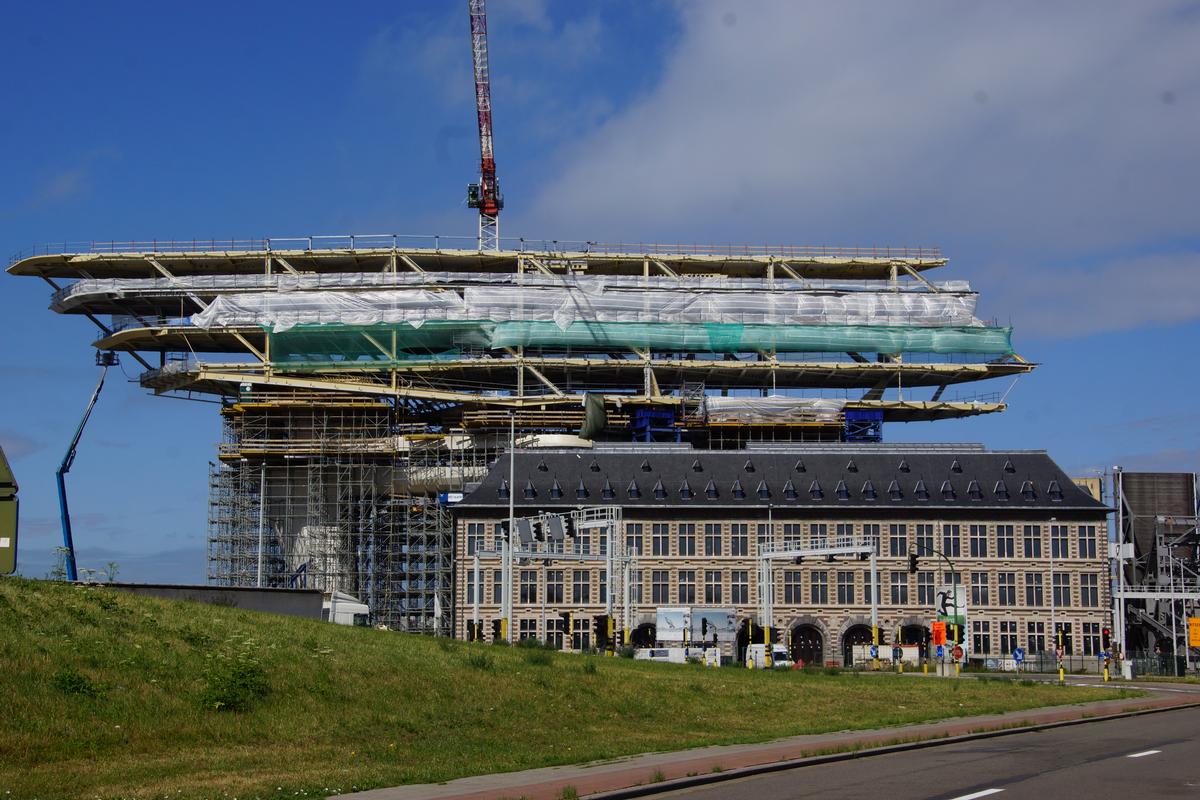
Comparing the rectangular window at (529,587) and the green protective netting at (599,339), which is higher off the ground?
the green protective netting at (599,339)

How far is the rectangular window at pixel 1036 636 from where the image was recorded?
310ft

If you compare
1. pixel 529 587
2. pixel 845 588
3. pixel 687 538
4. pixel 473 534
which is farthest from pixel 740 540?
pixel 473 534

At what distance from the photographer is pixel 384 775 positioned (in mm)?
24500

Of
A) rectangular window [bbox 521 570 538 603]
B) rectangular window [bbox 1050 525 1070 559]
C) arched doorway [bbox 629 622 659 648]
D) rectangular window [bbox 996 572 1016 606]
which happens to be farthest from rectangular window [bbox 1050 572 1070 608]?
rectangular window [bbox 521 570 538 603]

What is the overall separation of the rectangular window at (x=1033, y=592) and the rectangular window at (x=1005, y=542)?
1755mm

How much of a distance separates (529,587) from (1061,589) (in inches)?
1348

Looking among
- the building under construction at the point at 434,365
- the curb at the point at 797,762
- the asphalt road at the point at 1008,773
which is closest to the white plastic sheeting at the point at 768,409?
the building under construction at the point at 434,365

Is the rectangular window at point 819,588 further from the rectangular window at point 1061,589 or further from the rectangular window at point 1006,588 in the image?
the rectangular window at point 1061,589

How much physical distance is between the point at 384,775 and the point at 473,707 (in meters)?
8.37

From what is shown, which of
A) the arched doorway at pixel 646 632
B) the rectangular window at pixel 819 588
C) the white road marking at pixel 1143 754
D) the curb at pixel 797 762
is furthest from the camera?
the rectangular window at pixel 819 588

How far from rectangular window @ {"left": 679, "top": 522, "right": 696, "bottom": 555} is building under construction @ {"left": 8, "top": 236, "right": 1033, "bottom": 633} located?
42.7 feet

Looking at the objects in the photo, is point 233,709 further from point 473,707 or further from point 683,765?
point 683,765

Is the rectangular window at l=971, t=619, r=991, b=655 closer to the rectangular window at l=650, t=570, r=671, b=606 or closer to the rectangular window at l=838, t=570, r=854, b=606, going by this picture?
the rectangular window at l=838, t=570, r=854, b=606

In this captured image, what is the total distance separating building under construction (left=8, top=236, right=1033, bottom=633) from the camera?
108125 millimetres
